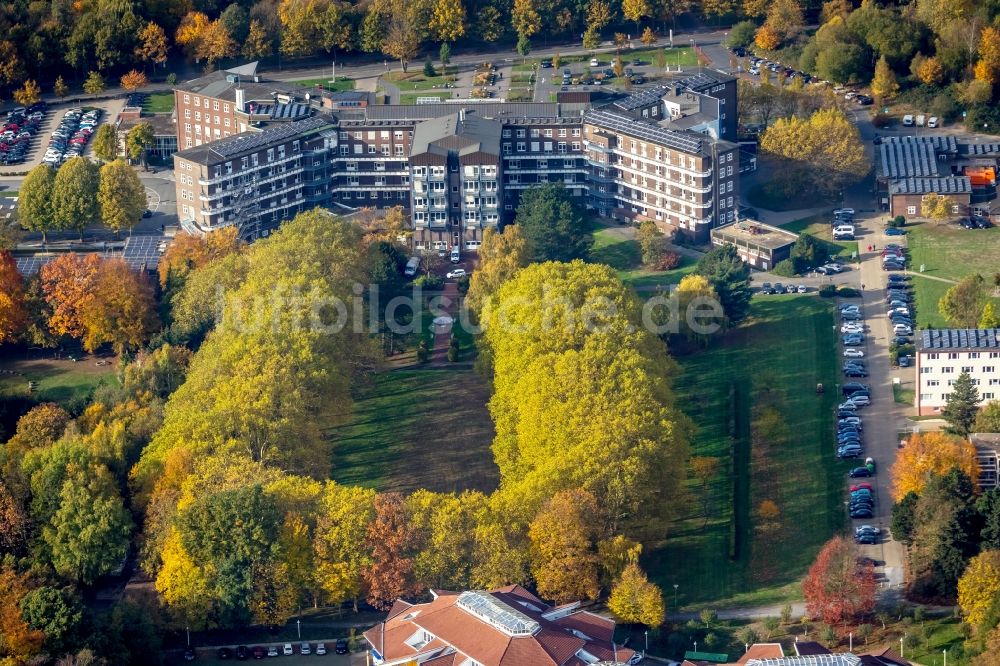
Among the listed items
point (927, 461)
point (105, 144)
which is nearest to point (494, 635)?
point (927, 461)

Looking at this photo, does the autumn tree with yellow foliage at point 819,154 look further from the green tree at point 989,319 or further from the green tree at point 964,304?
the green tree at point 989,319

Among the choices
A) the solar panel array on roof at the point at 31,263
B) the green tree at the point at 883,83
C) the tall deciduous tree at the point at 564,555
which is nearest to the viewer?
the tall deciduous tree at the point at 564,555

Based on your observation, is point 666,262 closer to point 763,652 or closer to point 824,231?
point 824,231

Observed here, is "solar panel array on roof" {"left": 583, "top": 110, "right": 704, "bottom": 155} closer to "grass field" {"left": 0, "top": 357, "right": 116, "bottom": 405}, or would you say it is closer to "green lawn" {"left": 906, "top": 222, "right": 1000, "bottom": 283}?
"green lawn" {"left": 906, "top": 222, "right": 1000, "bottom": 283}

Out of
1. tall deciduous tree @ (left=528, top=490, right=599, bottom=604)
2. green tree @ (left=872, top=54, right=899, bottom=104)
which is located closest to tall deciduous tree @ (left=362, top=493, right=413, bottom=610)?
tall deciduous tree @ (left=528, top=490, right=599, bottom=604)

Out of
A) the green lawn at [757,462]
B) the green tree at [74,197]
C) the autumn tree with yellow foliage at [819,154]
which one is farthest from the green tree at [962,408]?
the green tree at [74,197]

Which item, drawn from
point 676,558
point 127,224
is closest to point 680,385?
point 676,558

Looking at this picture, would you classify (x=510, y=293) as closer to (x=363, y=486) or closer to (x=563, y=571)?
(x=363, y=486)
